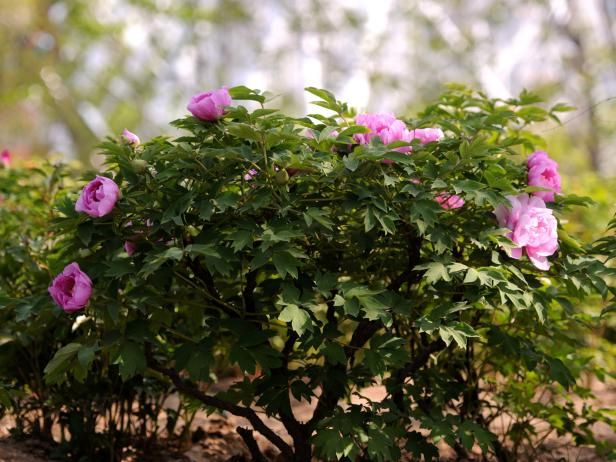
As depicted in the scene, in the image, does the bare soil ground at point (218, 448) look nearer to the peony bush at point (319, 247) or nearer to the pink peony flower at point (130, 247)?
the peony bush at point (319, 247)

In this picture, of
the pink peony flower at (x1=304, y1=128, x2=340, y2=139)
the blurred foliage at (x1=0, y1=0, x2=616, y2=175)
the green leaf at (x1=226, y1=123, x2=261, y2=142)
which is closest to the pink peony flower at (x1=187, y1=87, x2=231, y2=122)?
the green leaf at (x1=226, y1=123, x2=261, y2=142)

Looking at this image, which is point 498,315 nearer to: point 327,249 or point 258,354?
point 327,249

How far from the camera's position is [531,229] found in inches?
78.8

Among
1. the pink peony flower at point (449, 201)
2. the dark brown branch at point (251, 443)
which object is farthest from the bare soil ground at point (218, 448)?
the pink peony flower at point (449, 201)

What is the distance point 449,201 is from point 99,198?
3.15 ft

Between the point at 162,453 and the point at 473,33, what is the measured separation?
13.9 meters

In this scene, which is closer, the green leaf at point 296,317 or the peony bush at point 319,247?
the green leaf at point 296,317

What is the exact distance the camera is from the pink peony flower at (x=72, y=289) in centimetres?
197

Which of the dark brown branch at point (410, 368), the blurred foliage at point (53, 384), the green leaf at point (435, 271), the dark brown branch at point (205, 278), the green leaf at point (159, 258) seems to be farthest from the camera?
the blurred foliage at point (53, 384)

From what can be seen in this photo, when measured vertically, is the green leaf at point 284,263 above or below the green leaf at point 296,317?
above

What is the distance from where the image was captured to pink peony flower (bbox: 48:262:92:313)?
1.97 metres

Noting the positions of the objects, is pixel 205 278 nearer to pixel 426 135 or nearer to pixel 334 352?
pixel 334 352

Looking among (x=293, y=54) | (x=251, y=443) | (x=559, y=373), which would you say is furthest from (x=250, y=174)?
(x=293, y=54)

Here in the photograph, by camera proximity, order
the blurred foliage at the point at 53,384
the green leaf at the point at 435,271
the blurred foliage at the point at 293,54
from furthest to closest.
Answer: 1. the blurred foliage at the point at 293,54
2. the blurred foliage at the point at 53,384
3. the green leaf at the point at 435,271
